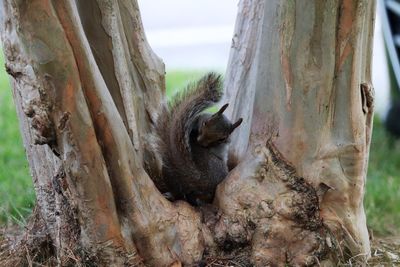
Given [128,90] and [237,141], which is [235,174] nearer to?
[237,141]

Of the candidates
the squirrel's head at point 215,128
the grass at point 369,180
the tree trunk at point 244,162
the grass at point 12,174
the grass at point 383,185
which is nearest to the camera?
the tree trunk at point 244,162

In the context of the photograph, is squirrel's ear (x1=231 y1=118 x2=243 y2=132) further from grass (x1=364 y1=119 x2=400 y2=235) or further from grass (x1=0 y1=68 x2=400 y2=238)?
grass (x1=364 y1=119 x2=400 y2=235)

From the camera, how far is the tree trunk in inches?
91.6

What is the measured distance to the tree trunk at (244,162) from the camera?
2.33 m

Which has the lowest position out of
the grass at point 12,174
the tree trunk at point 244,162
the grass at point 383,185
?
the grass at point 383,185

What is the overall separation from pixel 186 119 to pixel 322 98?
50 cm

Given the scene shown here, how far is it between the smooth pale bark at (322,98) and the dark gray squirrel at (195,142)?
0.14 meters

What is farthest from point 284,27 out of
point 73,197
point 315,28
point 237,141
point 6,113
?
point 6,113

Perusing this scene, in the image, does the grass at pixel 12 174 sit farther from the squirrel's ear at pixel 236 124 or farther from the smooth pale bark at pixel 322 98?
the smooth pale bark at pixel 322 98

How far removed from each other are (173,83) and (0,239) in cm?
362

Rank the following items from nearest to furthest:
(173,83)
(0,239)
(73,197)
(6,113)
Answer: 1. (73,197)
2. (0,239)
3. (6,113)
4. (173,83)

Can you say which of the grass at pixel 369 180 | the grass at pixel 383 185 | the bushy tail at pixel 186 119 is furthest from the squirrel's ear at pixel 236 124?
the grass at pixel 383 185

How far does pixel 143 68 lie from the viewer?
8.94 feet

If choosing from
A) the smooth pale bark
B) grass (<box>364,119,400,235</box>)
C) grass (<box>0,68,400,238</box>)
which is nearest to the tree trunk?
the smooth pale bark
